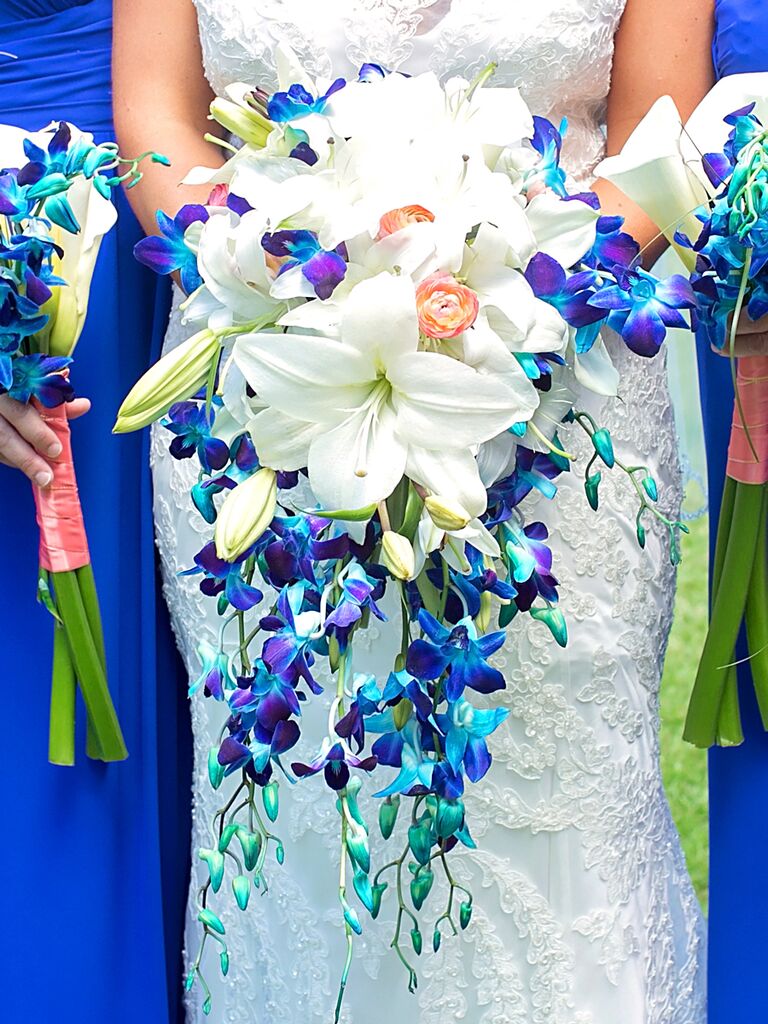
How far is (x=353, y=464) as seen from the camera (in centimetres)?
101

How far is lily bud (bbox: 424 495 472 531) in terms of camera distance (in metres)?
0.97

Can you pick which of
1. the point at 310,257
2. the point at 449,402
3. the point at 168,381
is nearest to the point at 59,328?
the point at 168,381

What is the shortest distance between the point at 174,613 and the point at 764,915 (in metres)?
0.82

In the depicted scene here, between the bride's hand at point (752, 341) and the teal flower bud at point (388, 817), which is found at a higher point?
the bride's hand at point (752, 341)

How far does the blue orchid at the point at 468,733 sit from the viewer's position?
1.06 meters

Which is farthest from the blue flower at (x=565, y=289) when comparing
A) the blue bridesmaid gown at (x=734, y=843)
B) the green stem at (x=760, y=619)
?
the blue bridesmaid gown at (x=734, y=843)

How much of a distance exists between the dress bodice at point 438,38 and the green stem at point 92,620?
2.02ft

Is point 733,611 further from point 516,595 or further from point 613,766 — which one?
point 516,595

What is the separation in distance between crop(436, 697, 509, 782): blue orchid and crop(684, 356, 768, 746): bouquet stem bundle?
0.48m

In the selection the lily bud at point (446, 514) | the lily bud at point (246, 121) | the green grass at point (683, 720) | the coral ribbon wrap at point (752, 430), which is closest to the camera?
the lily bud at point (446, 514)

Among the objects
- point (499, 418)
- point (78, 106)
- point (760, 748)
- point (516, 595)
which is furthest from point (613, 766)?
point (78, 106)

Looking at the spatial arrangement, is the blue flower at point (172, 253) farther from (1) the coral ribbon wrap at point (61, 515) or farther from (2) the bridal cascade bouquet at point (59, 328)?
(1) the coral ribbon wrap at point (61, 515)

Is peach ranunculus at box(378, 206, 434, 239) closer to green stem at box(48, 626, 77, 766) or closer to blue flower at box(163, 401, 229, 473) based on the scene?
blue flower at box(163, 401, 229, 473)

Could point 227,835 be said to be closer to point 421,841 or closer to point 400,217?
point 421,841
